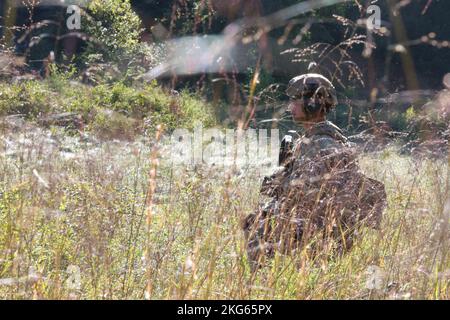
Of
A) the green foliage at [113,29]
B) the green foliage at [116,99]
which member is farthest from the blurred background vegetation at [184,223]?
the green foliage at [113,29]

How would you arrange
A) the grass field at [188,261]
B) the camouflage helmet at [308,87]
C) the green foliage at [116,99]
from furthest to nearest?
1. the green foliage at [116,99]
2. the camouflage helmet at [308,87]
3. the grass field at [188,261]

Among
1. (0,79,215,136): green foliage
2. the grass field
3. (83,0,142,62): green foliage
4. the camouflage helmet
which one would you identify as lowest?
the grass field

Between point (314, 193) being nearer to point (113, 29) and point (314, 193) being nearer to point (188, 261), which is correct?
point (188, 261)

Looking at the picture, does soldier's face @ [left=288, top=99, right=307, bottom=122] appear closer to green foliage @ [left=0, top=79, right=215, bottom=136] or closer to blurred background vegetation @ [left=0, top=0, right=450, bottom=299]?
blurred background vegetation @ [left=0, top=0, right=450, bottom=299]

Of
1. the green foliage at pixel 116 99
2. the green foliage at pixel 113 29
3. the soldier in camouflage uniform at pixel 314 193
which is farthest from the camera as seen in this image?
the green foliage at pixel 113 29

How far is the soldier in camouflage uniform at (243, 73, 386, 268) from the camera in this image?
124 inches

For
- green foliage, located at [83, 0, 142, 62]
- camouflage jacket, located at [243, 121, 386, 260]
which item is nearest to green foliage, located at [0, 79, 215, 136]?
green foliage, located at [83, 0, 142, 62]

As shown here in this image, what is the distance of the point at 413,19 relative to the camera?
63.6 ft

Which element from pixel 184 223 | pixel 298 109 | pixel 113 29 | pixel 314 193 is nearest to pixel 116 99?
pixel 113 29

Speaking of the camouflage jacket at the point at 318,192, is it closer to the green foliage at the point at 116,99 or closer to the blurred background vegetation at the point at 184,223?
the blurred background vegetation at the point at 184,223

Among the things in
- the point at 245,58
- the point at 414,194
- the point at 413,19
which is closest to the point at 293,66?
the point at 245,58

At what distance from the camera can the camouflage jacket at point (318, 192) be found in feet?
10.7

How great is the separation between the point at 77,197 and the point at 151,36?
14.3m
